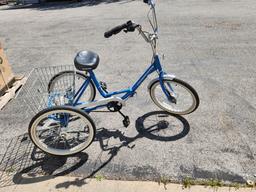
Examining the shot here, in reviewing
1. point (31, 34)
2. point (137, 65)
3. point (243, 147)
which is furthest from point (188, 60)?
point (31, 34)

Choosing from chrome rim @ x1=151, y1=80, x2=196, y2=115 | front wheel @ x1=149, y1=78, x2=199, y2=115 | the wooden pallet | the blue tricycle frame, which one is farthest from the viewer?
the wooden pallet

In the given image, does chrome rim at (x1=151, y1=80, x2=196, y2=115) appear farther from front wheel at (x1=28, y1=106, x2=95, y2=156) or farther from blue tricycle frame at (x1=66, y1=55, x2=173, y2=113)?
front wheel at (x1=28, y1=106, x2=95, y2=156)

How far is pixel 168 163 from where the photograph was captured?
3143 millimetres

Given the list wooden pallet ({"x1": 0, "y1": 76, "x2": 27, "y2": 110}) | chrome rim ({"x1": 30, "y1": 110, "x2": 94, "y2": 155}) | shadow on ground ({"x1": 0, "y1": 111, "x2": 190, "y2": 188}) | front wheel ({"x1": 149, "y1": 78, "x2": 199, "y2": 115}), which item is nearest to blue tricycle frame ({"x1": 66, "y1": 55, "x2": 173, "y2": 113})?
front wheel ({"x1": 149, "y1": 78, "x2": 199, "y2": 115})

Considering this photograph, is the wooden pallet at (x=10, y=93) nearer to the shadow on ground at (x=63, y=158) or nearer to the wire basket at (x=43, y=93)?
the wire basket at (x=43, y=93)

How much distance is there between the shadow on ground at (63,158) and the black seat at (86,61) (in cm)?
97

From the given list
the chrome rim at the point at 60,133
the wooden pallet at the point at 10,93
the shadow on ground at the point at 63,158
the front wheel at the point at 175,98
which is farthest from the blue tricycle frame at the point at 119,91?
the wooden pallet at the point at 10,93

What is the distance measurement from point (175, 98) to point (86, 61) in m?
1.28

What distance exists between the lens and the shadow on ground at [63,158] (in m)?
3.12

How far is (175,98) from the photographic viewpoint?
3666 mm

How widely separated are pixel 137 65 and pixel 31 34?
197 inches

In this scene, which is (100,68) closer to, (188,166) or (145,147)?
(145,147)

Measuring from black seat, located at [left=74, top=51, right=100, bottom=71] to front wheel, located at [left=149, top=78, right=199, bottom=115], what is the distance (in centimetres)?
89

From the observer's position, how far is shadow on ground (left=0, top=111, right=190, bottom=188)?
312 cm
